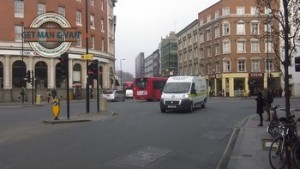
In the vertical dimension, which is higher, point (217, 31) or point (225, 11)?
point (225, 11)

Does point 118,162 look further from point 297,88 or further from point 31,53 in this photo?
point 297,88

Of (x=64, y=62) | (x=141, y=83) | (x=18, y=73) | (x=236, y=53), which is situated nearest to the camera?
(x=64, y=62)

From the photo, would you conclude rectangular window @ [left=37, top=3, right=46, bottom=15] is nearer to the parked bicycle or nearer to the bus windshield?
the bus windshield

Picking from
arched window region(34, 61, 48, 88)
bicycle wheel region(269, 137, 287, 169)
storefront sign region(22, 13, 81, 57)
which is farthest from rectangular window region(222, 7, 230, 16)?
bicycle wheel region(269, 137, 287, 169)

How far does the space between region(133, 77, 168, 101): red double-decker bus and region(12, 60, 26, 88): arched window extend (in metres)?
16.5

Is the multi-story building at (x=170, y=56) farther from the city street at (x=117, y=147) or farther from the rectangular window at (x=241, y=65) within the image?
the city street at (x=117, y=147)

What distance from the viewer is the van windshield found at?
2708 centimetres

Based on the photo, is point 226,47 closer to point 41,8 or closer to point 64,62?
point 41,8

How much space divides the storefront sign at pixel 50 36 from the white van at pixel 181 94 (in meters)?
7.97

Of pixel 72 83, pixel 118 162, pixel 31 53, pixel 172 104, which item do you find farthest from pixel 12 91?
pixel 118 162

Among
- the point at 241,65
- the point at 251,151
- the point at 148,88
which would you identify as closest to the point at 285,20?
the point at 251,151

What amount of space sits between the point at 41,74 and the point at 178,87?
3405 cm

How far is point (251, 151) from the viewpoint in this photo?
11.2 meters

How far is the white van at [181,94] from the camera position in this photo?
86.0ft
